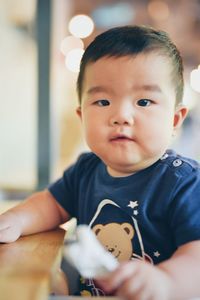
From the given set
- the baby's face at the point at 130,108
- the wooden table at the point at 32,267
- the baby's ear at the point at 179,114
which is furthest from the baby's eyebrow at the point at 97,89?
the wooden table at the point at 32,267

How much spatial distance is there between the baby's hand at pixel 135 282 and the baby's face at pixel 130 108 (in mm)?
218

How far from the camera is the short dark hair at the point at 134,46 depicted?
0.65m

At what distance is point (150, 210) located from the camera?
651 mm

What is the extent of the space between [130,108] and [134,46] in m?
0.09

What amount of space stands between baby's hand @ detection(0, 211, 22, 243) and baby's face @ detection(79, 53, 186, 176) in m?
0.17

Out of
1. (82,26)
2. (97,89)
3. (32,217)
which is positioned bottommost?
(32,217)

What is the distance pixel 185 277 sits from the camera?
0.52 meters

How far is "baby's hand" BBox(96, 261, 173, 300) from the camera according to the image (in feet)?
1.48

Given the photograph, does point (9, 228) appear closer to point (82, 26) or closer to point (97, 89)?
point (97, 89)

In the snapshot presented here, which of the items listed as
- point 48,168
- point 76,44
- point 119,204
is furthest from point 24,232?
point 76,44

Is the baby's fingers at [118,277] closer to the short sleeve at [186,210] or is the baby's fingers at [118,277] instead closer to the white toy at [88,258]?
the white toy at [88,258]

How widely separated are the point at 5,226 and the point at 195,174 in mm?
291

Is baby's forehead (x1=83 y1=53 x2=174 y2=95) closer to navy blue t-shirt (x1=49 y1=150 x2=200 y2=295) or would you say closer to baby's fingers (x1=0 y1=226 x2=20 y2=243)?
navy blue t-shirt (x1=49 y1=150 x2=200 y2=295)

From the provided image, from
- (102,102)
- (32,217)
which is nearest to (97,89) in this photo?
(102,102)
